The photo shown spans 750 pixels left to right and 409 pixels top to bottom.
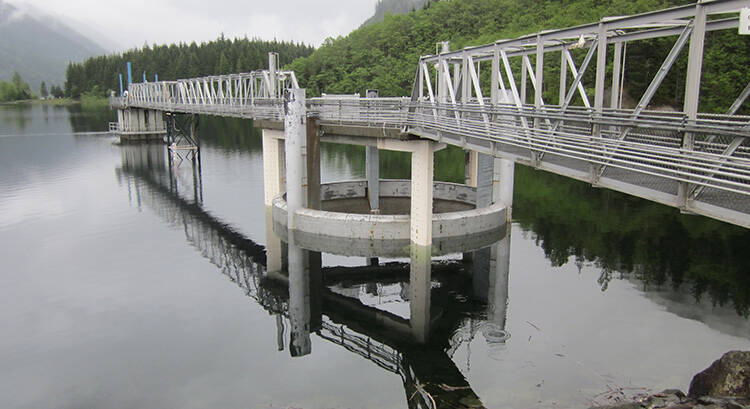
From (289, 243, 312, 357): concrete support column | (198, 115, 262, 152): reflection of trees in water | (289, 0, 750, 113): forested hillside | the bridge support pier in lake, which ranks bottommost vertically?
(289, 243, 312, 357): concrete support column

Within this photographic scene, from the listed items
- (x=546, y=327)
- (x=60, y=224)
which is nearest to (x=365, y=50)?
(x=60, y=224)

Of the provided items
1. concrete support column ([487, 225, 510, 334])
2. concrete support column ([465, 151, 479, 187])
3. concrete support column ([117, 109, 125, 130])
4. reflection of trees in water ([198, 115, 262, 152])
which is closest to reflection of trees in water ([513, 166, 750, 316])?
concrete support column ([487, 225, 510, 334])

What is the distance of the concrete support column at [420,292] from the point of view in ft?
66.1

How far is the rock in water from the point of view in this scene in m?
13.1

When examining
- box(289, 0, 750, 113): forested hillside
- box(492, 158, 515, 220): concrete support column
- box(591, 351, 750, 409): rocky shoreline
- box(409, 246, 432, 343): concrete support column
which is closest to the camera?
box(591, 351, 750, 409): rocky shoreline

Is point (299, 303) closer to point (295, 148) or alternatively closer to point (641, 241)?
point (295, 148)

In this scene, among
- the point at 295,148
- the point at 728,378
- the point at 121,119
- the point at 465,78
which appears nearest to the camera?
the point at 728,378

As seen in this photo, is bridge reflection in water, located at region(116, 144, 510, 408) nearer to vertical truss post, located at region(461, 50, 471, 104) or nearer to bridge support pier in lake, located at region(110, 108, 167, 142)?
vertical truss post, located at region(461, 50, 471, 104)

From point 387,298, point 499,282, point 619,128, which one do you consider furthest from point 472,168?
point 619,128

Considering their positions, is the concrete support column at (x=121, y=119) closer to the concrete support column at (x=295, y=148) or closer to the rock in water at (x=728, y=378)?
the concrete support column at (x=295, y=148)

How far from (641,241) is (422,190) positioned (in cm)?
1390

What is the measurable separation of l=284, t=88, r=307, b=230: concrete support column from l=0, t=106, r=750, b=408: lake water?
3.59 metres

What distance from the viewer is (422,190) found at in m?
26.3

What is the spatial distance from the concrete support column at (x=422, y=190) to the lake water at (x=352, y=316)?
6.43 feet
